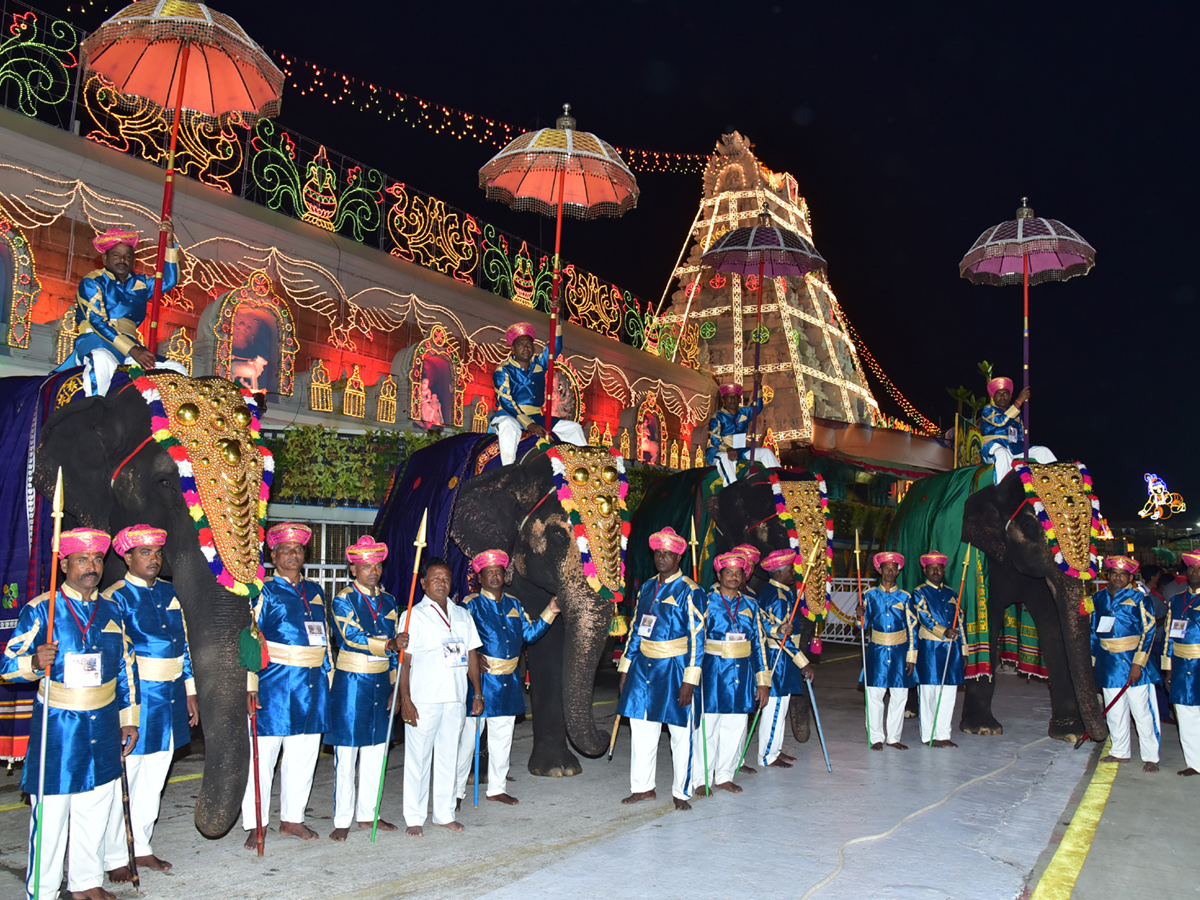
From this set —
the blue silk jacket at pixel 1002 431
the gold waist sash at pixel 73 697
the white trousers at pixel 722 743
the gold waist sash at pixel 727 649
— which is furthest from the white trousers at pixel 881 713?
the gold waist sash at pixel 73 697

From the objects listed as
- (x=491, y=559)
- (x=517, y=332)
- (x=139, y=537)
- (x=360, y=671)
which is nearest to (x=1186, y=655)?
(x=491, y=559)

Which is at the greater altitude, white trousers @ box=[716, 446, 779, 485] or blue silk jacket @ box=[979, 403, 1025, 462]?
blue silk jacket @ box=[979, 403, 1025, 462]

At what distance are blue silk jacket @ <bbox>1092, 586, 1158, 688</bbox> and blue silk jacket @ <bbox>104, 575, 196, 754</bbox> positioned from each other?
6973 mm

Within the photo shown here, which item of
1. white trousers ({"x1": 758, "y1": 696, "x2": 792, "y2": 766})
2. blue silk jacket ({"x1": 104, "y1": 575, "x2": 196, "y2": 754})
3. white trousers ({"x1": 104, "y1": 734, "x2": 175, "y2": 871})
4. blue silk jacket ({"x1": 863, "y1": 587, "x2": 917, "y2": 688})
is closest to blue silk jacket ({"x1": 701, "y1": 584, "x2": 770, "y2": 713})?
white trousers ({"x1": 758, "y1": 696, "x2": 792, "y2": 766})

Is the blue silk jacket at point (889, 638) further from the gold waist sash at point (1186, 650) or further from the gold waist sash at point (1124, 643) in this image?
the gold waist sash at point (1186, 650)

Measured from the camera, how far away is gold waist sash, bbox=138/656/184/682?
15.8 feet

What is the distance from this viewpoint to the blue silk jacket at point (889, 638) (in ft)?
27.5

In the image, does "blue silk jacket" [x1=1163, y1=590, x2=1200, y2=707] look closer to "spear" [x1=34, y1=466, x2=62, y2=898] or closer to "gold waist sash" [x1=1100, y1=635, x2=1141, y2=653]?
"gold waist sash" [x1=1100, y1=635, x2=1141, y2=653]

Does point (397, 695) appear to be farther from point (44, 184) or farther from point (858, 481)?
point (858, 481)

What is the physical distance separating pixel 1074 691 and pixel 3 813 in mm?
7894

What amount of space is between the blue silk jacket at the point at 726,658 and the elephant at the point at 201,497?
302cm

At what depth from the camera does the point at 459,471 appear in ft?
23.6

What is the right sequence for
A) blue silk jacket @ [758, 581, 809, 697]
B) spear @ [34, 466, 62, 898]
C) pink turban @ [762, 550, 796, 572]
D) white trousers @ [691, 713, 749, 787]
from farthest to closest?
pink turban @ [762, 550, 796, 572], blue silk jacket @ [758, 581, 809, 697], white trousers @ [691, 713, 749, 787], spear @ [34, 466, 62, 898]

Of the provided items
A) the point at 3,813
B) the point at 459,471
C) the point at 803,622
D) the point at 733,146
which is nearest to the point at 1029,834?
the point at 803,622
